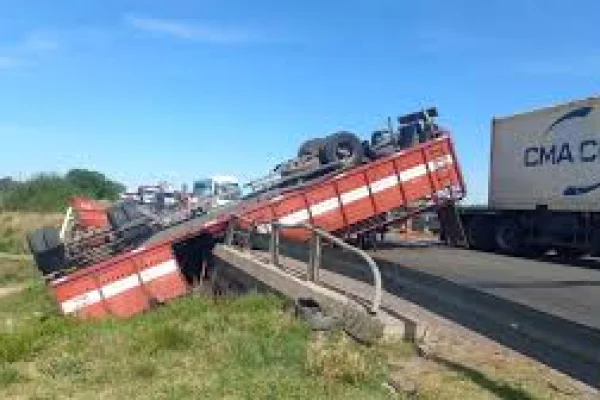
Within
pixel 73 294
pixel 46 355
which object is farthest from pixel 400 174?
pixel 46 355

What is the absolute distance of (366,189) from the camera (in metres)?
20.6

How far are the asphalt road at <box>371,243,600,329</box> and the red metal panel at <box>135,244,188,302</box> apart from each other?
3968 mm

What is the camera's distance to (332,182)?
20172 mm

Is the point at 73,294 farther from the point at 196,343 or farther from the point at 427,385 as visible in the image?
the point at 427,385

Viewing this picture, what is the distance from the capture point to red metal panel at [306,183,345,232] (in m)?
20.0

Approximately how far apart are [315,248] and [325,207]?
29.2 ft

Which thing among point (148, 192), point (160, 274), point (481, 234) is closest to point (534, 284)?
point (160, 274)

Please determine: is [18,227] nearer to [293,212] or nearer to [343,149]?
[343,149]

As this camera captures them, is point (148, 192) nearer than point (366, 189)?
No

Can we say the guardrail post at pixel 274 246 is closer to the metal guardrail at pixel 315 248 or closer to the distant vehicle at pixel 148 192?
the metal guardrail at pixel 315 248

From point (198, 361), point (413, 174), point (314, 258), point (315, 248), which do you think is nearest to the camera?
point (198, 361)

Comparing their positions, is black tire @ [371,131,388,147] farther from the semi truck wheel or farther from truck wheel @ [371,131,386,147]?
the semi truck wheel

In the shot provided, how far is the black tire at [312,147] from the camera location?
21.6 m

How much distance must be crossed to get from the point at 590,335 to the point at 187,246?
13.6 m
